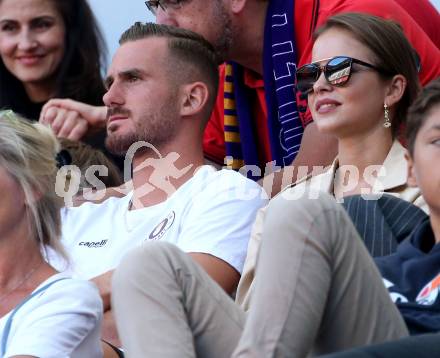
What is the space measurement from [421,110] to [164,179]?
1.10 meters

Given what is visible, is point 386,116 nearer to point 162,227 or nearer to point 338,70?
point 338,70

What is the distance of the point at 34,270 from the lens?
294 cm

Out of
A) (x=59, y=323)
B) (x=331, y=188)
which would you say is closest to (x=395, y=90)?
(x=331, y=188)

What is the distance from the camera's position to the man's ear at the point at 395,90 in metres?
3.67

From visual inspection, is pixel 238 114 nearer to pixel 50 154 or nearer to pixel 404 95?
pixel 404 95

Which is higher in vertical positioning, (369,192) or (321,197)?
(321,197)

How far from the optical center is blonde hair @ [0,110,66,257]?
2.98 metres

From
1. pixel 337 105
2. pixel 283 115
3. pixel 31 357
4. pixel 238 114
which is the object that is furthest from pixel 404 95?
pixel 31 357

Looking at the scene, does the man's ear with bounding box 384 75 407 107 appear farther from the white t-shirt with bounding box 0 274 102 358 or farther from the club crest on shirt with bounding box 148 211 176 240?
the white t-shirt with bounding box 0 274 102 358

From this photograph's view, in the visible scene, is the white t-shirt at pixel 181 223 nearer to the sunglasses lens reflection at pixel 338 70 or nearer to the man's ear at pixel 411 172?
the sunglasses lens reflection at pixel 338 70

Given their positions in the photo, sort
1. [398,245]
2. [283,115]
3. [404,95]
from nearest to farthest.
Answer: [398,245]
[404,95]
[283,115]

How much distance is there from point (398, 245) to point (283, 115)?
5.08ft

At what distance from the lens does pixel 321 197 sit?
2492mm

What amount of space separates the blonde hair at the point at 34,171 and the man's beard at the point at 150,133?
0.88 m
